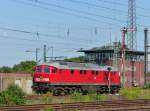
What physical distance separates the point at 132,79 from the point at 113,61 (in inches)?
284

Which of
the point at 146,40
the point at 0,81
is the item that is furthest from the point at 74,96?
the point at 146,40

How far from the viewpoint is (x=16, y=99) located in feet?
115

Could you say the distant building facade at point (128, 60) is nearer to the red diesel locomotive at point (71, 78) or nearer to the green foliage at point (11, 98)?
the red diesel locomotive at point (71, 78)

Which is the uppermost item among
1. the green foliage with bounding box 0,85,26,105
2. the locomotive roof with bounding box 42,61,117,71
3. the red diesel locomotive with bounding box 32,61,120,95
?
the locomotive roof with bounding box 42,61,117,71

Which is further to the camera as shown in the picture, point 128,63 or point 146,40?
point 128,63

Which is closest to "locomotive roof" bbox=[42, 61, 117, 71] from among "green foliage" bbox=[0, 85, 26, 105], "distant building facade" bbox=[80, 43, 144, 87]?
"green foliage" bbox=[0, 85, 26, 105]

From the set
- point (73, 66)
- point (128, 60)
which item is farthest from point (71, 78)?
point (128, 60)

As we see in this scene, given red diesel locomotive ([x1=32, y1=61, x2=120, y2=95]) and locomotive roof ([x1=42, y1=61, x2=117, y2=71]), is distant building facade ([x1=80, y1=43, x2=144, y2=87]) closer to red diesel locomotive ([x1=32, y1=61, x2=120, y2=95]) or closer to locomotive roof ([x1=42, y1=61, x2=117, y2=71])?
red diesel locomotive ([x1=32, y1=61, x2=120, y2=95])

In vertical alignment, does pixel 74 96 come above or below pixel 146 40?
below

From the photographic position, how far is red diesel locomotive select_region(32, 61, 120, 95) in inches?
1939

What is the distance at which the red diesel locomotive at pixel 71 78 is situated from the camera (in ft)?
162

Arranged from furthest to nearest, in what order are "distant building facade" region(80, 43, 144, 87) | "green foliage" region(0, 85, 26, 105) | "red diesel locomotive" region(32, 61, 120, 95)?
"distant building facade" region(80, 43, 144, 87), "red diesel locomotive" region(32, 61, 120, 95), "green foliage" region(0, 85, 26, 105)

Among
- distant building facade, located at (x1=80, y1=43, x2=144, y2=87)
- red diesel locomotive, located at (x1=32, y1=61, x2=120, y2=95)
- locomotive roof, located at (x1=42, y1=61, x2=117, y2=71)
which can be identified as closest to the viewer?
red diesel locomotive, located at (x1=32, y1=61, x2=120, y2=95)

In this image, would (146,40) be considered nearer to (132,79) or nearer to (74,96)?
(132,79)
